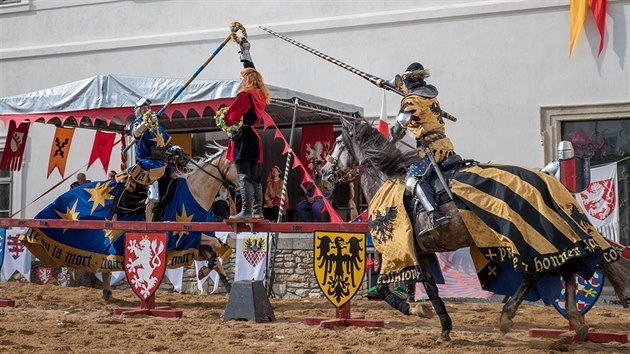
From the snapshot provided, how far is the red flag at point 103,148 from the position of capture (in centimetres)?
1633

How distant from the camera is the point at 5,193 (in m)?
19.0

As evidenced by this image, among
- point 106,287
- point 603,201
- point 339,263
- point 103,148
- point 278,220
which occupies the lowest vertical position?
point 106,287

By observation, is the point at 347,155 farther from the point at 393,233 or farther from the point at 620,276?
the point at 620,276

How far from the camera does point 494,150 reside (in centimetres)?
1480

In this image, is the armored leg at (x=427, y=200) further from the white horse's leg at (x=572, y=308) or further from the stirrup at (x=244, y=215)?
the stirrup at (x=244, y=215)

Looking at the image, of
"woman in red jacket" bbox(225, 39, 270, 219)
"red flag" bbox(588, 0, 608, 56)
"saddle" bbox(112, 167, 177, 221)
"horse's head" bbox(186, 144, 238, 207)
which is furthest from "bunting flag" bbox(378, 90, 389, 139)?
"woman in red jacket" bbox(225, 39, 270, 219)

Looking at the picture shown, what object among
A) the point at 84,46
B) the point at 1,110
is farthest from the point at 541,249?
the point at 84,46

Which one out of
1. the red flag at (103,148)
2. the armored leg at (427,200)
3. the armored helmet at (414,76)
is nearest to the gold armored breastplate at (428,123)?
the armored helmet at (414,76)

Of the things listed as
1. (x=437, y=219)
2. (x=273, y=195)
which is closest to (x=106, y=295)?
(x=273, y=195)

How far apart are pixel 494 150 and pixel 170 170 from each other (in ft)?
19.0

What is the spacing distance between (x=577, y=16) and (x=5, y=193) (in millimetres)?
11979

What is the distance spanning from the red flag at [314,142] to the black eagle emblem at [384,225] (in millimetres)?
7528

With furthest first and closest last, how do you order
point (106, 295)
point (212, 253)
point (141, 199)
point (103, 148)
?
point (103, 148), point (106, 295), point (212, 253), point (141, 199)

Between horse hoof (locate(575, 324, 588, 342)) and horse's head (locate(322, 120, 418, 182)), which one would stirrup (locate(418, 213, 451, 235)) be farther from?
horse hoof (locate(575, 324, 588, 342))
